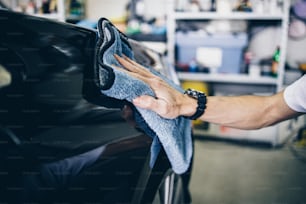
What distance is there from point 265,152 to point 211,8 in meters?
1.22

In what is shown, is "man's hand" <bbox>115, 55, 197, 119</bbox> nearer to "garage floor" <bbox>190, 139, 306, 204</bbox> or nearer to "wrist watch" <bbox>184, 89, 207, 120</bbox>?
"wrist watch" <bbox>184, 89, 207, 120</bbox>

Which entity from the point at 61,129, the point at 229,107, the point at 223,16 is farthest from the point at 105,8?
the point at 61,129

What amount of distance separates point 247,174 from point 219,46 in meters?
1.01

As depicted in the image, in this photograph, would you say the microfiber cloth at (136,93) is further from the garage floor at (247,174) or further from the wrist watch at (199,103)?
the garage floor at (247,174)

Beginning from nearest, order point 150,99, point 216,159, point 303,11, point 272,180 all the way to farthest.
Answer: point 150,99 < point 272,180 < point 216,159 < point 303,11

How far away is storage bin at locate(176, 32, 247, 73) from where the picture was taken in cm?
240

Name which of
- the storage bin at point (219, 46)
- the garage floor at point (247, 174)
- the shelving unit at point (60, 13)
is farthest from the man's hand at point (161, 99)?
the shelving unit at point (60, 13)

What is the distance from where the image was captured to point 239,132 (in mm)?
2537

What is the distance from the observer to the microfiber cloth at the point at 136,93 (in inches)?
25.7

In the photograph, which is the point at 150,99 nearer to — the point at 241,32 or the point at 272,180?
the point at 272,180

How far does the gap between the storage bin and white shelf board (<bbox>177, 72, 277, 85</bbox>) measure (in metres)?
0.06

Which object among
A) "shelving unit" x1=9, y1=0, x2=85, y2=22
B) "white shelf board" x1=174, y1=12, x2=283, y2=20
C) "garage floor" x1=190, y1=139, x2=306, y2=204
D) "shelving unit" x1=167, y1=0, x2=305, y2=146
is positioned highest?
"shelving unit" x1=9, y1=0, x2=85, y2=22

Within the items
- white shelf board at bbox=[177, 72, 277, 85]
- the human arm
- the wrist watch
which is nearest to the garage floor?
white shelf board at bbox=[177, 72, 277, 85]

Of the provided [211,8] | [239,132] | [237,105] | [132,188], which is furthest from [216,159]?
[132,188]
